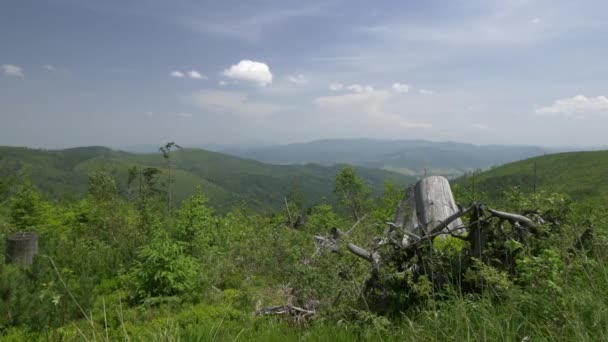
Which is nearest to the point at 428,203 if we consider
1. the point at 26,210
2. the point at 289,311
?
the point at 289,311

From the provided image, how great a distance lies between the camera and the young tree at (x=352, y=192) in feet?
75.9

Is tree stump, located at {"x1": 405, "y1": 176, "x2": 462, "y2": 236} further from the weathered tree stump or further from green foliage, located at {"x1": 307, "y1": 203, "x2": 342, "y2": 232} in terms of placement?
green foliage, located at {"x1": 307, "y1": 203, "x2": 342, "y2": 232}

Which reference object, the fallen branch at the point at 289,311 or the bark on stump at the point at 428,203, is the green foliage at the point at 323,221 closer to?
the bark on stump at the point at 428,203

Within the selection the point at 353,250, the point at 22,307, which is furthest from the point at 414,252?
the point at 22,307

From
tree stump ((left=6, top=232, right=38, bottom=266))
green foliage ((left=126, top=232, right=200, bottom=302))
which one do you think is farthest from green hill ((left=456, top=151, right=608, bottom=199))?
tree stump ((left=6, top=232, right=38, bottom=266))

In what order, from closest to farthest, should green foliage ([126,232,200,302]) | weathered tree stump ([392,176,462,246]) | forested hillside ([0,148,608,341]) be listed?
forested hillside ([0,148,608,341]) → green foliage ([126,232,200,302]) → weathered tree stump ([392,176,462,246])

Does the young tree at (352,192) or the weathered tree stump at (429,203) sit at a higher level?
the weathered tree stump at (429,203)

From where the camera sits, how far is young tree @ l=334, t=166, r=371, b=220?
75.9 ft

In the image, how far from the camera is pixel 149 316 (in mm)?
6469

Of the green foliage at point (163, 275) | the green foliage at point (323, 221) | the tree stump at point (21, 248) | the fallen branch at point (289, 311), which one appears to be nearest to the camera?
the fallen branch at point (289, 311)

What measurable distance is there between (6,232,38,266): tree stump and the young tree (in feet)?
50.4

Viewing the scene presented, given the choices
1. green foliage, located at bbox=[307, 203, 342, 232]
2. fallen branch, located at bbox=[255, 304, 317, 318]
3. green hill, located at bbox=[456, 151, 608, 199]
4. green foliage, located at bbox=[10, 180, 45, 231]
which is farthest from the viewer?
green hill, located at bbox=[456, 151, 608, 199]

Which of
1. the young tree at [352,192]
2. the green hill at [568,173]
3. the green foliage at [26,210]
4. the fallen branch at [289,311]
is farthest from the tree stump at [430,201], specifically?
the green hill at [568,173]

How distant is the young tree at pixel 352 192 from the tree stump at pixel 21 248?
1536 cm
